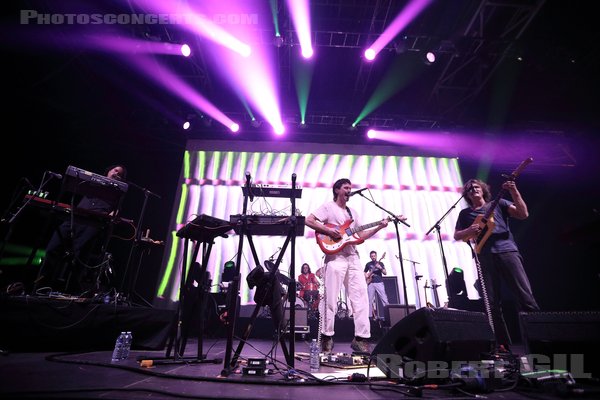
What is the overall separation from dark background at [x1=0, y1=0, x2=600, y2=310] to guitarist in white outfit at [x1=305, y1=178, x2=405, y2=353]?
4.15 meters

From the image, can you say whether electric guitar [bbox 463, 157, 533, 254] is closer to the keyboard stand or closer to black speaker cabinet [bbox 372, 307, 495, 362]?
black speaker cabinet [bbox 372, 307, 495, 362]

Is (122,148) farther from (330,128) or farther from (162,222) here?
(330,128)

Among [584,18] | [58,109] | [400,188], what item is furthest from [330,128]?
[58,109]

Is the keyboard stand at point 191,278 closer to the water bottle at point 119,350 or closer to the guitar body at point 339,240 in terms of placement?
the water bottle at point 119,350

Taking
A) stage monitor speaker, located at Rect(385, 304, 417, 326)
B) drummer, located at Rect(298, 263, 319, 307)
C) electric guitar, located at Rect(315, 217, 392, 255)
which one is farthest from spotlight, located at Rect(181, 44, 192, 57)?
stage monitor speaker, located at Rect(385, 304, 417, 326)

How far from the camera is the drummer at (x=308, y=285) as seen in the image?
6941 millimetres

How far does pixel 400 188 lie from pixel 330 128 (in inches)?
101

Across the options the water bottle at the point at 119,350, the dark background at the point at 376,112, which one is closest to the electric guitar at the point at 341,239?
the water bottle at the point at 119,350

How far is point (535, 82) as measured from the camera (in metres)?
6.82

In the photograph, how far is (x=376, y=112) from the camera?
25.7 ft

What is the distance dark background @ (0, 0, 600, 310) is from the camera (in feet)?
18.3

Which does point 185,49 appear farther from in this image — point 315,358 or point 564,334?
point 564,334

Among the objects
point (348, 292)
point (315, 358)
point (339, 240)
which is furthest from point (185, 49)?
point (315, 358)

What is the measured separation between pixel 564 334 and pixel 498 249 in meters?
1.38
